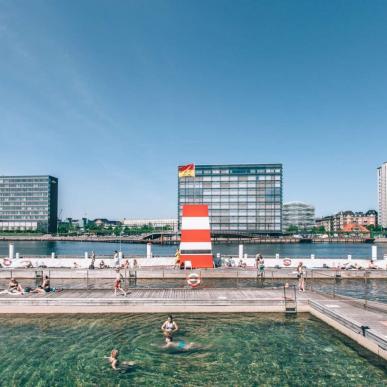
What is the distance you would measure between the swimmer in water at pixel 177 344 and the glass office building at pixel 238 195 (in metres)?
147

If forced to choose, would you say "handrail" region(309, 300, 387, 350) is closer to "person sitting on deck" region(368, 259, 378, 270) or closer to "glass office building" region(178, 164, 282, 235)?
"person sitting on deck" region(368, 259, 378, 270)

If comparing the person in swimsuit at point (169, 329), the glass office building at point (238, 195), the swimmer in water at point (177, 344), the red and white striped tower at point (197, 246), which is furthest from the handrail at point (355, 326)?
the glass office building at point (238, 195)

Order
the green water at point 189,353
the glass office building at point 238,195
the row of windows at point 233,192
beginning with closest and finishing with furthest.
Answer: the green water at point 189,353 → the row of windows at point 233,192 → the glass office building at point 238,195

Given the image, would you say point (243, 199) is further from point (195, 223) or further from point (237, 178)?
point (195, 223)

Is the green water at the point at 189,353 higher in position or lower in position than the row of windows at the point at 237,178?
lower

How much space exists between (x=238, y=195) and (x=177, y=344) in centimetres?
15327

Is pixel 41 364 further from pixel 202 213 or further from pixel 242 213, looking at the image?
pixel 242 213

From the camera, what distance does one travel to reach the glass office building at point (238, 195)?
546 ft

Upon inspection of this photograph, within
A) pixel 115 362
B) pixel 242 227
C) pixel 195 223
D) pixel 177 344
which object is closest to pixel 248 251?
pixel 242 227

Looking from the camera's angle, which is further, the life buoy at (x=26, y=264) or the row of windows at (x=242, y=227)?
the row of windows at (x=242, y=227)

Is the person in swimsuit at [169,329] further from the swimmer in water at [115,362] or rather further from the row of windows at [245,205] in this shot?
the row of windows at [245,205]

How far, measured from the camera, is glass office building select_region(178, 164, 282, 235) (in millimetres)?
166500

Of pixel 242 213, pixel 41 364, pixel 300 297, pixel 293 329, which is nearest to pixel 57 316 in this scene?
pixel 41 364

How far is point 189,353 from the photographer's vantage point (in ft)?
54.2
